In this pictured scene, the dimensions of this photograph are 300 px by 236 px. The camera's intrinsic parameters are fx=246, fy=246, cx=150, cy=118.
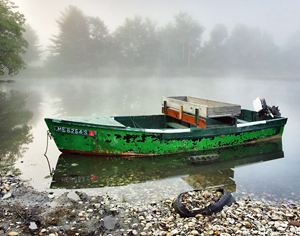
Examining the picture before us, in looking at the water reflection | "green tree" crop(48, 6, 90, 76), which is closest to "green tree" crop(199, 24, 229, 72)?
"green tree" crop(48, 6, 90, 76)

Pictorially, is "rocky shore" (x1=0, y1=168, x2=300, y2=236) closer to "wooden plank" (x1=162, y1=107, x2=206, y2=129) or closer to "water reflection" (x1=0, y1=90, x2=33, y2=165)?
"water reflection" (x1=0, y1=90, x2=33, y2=165)

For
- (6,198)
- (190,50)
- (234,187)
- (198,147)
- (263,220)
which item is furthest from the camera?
(190,50)

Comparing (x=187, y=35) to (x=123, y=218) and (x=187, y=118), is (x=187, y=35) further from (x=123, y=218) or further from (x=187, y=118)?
(x=123, y=218)

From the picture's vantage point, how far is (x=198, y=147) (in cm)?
916

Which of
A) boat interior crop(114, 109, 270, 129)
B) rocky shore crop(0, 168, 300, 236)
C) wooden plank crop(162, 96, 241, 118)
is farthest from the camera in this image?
boat interior crop(114, 109, 270, 129)

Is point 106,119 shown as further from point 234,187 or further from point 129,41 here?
point 129,41

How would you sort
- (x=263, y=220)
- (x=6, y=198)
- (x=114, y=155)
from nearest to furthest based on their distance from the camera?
1. (x=263, y=220)
2. (x=6, y=198)
3. (x=114, y=155)

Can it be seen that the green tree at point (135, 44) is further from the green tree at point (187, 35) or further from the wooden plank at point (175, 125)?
the wooden plank at point (175, 125)

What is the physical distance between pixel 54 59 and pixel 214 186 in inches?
2945

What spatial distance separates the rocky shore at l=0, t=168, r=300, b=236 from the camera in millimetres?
4391

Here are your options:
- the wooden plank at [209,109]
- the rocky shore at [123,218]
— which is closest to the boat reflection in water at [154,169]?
the rocky shore at [123,218]

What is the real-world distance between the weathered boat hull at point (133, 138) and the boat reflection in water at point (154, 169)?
10.4 inches

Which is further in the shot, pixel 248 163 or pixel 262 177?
pixel 248 163

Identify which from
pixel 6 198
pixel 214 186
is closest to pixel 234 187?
pixel 214 186
